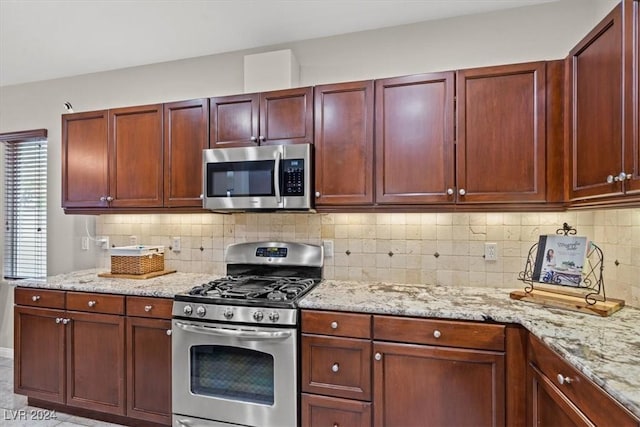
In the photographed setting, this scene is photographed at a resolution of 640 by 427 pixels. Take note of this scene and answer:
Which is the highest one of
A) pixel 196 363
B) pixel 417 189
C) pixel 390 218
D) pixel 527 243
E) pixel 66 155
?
pixel 66 155

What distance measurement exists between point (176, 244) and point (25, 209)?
5.83ft

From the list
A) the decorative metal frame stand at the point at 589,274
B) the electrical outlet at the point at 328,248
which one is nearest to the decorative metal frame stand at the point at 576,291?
the decorative metal frame stand at the point at 589,274

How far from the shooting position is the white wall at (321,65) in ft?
7.25

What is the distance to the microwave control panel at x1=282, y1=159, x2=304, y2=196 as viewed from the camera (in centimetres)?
221

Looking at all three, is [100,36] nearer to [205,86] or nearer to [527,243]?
[205,86]

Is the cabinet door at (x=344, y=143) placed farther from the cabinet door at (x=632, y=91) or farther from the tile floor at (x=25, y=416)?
the tile floor at (x=25, y=416)

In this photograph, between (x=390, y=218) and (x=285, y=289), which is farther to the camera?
(x=390, y=218)

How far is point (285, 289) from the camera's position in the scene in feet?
7.06

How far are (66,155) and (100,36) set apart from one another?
0.96 metres

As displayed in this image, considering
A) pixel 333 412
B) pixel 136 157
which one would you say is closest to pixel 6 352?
pixel 136 157

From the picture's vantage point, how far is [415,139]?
2.08 meters

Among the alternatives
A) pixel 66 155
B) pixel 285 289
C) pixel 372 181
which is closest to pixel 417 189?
pixel 372 181

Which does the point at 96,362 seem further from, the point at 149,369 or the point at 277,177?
the point at 277,177

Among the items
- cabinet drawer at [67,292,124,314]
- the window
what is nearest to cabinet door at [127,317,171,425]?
cabinet drawer at [67,292,124,314]
